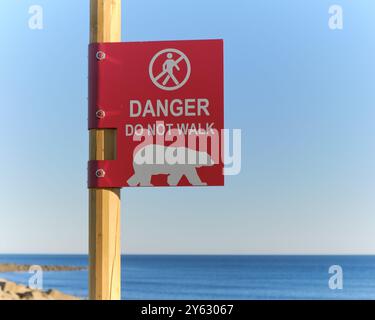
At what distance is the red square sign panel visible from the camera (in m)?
2.90

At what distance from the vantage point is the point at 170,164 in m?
2.92

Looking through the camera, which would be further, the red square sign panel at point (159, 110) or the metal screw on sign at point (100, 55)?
the metal screw on sign at point (100, 55)

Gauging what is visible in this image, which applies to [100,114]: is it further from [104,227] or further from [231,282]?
[231,282]

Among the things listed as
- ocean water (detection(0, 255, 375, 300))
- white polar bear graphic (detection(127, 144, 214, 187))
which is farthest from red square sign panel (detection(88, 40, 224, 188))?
ocean water (detection(0, 255, 375, 300))

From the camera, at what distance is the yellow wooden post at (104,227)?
2.97m

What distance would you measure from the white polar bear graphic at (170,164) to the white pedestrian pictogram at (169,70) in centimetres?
30

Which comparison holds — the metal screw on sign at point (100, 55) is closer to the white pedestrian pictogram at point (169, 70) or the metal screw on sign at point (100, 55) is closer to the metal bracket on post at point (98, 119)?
the metal bracket on post at point (98, 119)

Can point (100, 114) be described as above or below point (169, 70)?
below

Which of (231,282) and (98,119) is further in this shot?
(231,282)

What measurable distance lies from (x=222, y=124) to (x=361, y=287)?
155ft

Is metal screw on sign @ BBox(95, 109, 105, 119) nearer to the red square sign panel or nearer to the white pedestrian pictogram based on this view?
the red square sign panel

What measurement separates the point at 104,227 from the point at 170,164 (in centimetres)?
45

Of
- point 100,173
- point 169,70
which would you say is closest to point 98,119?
point 100,173

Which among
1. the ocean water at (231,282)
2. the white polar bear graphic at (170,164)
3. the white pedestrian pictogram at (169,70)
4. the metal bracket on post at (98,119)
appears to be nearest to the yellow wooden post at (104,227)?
the metal bracket on post at (98,119)
